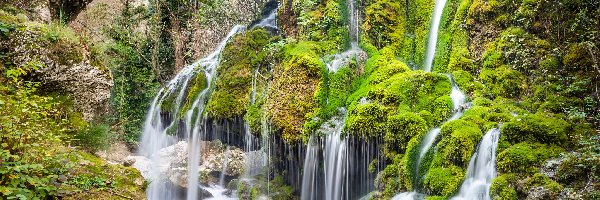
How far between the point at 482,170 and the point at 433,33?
5510mm

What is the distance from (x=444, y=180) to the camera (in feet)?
22.4

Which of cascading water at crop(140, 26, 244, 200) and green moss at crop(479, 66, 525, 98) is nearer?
green moss at crop(479, 66, 525, 98)

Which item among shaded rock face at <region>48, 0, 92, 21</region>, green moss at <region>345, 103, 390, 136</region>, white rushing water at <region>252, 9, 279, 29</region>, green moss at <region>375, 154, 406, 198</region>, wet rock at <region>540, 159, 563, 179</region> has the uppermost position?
white rushing water at <region>252, 9, 279, 29</region>

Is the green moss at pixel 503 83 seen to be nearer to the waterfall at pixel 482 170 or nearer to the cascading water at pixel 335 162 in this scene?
the waterfall at pixel 482 170

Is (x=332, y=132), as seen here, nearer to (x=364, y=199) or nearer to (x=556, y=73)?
(x=364, y=199)

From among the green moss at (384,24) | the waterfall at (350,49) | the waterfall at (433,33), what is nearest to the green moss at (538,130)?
the waterfall at (433,33)

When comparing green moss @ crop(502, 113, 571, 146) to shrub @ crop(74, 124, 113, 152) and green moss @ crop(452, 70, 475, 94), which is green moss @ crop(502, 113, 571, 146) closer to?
green moss @ crop(452, 70, 475, 94)

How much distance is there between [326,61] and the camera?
1046 cm

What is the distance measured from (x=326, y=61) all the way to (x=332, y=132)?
2.26 m

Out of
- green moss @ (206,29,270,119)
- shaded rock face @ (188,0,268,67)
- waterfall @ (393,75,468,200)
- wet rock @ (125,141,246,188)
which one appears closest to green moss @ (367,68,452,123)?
waterfall @ (393,75,468,200)

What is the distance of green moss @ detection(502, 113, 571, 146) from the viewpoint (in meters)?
6.58

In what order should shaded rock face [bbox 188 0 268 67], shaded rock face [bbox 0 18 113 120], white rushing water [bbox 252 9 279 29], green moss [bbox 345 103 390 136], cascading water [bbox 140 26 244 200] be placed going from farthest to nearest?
shaded rock face [bbox 188 0 268 67], white rushing water [bbox 252 9 279 29], cascading water [bbox 140 26 244 200], green moss [bbox 345 103 390 136], shaded rock face [bbox 0 18 113 120]

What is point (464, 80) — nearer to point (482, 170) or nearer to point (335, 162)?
point (482, 170)

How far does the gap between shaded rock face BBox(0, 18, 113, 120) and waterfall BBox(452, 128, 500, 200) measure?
6.80 metres
